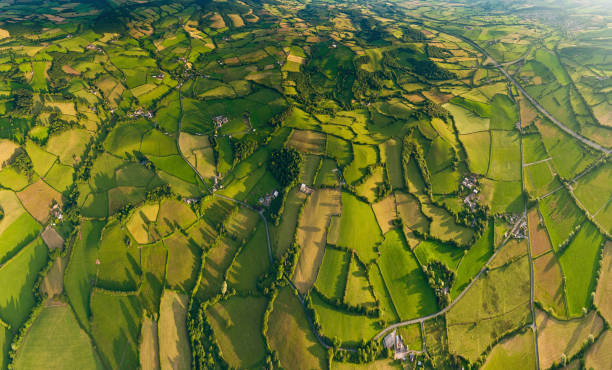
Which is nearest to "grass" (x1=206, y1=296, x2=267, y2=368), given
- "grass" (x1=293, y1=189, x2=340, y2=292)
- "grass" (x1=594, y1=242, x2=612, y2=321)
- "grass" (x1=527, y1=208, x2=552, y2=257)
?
"grass" (x1=293, y1=189, x2=340, y2=292)

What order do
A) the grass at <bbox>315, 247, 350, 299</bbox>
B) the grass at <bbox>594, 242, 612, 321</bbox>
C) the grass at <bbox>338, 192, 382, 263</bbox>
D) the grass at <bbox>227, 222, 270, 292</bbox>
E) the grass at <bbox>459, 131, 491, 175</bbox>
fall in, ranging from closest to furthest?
the grass at <bbox>594, 242, 612, 321</bbox> → the grass at <bbox>315, 247, 350, 299</bbox> → the grass at <bbox>227, 222, 270, 292</bbox> → the grass at <bbox>338, 192, 382, 263</bbox> → the grass at <bbox>459, 131, 491, 175</bbox>

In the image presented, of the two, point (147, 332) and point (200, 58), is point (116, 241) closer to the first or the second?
point (147, 332)

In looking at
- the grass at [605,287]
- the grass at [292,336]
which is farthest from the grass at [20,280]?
the grass at [605,287]

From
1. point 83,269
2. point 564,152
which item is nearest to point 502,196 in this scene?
point 564,152

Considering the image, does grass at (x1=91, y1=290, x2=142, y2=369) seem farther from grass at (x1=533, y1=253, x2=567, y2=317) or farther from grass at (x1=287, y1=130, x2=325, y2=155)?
grass at (x1=533, y1=253, x2=567, y2=317)

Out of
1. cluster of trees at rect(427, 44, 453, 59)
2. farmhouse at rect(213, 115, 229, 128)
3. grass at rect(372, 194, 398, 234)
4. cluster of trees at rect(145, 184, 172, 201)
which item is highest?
cluster of trees at rect(427, 44, 453, 59)

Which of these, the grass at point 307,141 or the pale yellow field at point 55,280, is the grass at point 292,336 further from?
the pale yellow field at point 55,280

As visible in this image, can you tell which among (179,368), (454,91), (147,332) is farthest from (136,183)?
(454,91)
